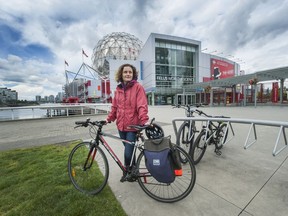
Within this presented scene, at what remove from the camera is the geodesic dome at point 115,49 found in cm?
A: 4912

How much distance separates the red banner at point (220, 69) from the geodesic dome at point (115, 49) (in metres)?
25.1

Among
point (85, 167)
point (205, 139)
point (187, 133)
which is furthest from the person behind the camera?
point (187, 133)

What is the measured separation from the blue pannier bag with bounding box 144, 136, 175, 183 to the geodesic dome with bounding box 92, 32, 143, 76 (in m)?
50.1

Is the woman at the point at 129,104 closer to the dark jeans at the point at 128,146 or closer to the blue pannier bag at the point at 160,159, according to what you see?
the dark jeans at the point at 128,146

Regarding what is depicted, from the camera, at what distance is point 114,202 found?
1.98 metres

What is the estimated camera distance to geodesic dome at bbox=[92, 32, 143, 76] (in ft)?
161

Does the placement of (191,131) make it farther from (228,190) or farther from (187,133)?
(228,190)

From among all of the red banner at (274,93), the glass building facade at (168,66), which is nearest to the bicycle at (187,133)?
the red banner at (274,93)

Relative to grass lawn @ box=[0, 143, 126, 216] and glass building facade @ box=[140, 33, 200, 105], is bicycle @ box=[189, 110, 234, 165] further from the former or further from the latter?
glass building facade @ box=[140, 33, 200, 105]

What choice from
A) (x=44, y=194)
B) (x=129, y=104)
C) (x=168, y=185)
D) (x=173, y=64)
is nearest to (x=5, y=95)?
(x=173, y=64)

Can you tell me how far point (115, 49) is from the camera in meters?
49.5

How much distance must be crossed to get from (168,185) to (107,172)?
931 millimetres

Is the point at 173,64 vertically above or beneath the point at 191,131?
above

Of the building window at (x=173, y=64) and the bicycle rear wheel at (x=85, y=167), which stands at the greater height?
the building window at (x=173, y=64)
